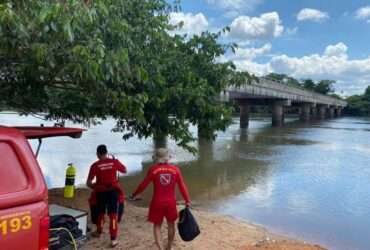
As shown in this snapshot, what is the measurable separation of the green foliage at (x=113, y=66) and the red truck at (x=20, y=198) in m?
1.22

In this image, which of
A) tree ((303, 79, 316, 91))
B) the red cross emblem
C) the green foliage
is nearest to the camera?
the green foliage

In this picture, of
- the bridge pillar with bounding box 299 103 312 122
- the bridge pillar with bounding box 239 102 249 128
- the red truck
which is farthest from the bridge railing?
the red truck

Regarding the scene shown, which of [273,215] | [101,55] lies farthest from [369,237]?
[101,55]

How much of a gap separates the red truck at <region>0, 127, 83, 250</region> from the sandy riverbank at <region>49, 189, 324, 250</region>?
10.5ft

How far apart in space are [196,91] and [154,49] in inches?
40.2

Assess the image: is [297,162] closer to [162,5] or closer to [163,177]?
[162,5]

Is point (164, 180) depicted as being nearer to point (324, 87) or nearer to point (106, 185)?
point (106, 185)

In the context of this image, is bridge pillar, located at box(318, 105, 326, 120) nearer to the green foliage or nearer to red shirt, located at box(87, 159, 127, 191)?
the green foliage

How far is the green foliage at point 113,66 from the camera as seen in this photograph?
381 centimetres

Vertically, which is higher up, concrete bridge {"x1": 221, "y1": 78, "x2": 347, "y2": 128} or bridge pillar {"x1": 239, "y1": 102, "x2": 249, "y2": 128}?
concrete bridge {"x1": 221, "y1": 78, "x2": 347, "y2": 128}

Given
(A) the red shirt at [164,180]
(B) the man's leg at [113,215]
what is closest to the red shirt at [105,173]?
(B) the man's leg at [113,215]

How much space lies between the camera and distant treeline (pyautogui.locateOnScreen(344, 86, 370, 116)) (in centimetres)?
10788

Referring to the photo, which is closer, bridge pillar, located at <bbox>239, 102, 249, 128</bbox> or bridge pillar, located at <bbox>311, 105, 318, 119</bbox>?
bridge pillar, located at <bbox>239, 102, 249, 128</bbox>

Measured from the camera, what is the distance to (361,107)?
10888cm
